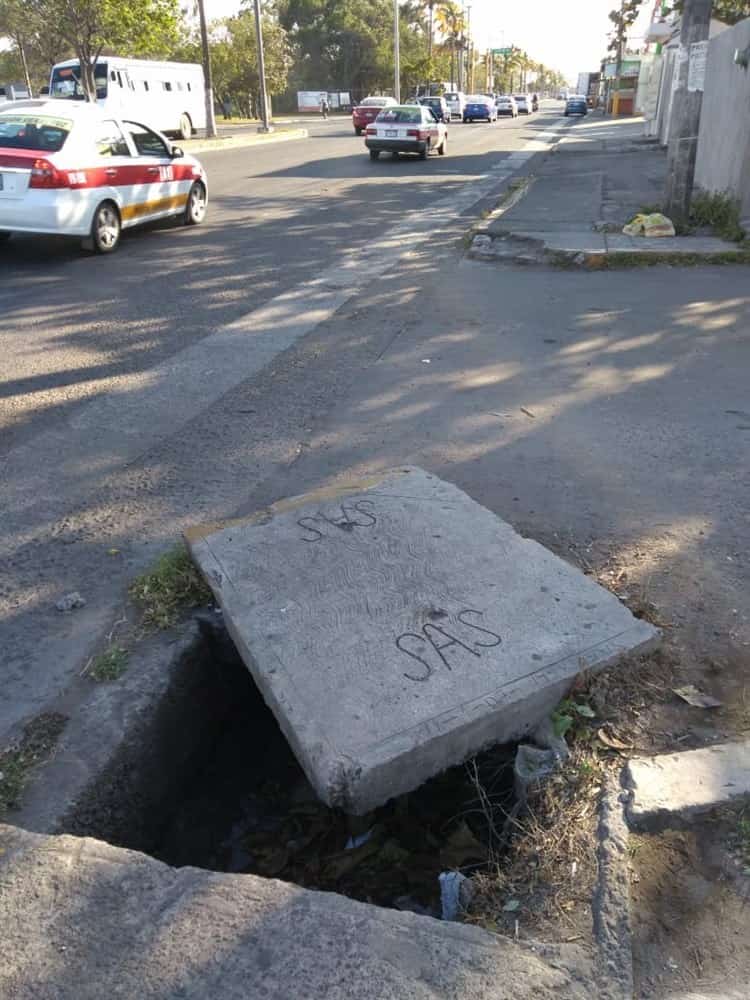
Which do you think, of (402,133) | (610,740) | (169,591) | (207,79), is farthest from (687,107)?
(207,79)

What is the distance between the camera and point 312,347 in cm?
709

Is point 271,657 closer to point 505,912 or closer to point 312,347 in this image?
point 505,912

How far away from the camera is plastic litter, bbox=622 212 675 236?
11453 millimetres

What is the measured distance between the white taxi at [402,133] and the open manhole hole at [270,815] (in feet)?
80.3

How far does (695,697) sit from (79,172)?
9.73 metres

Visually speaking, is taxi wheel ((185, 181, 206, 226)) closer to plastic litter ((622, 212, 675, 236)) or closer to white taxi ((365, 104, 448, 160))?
plastic litter ((622, 212, 675, 236))

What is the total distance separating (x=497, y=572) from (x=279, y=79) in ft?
211

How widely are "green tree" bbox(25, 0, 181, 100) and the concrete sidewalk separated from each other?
1400cm

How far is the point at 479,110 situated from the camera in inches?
2244

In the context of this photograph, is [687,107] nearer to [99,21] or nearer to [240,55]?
[99,21]

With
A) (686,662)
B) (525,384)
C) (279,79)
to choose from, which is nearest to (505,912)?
(686,662)

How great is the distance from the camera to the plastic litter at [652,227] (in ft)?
37.6

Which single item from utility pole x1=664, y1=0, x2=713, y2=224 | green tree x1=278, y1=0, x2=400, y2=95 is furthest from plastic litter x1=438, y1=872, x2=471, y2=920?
green tree x1=278, y1=0, x2=400, y2=95

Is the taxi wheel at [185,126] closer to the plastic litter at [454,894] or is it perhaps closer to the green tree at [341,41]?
the plastic litter at [454,894]
